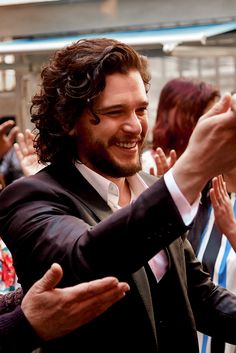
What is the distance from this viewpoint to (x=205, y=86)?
13.9 ft

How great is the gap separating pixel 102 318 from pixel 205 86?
2493 mm

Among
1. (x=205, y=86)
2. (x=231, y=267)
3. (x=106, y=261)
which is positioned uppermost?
(x=106, y=261)

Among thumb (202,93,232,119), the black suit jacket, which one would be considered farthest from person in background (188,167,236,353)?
thumb (202,93,232,119)

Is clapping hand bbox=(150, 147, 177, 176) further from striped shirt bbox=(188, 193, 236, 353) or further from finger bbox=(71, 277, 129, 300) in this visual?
finger bbox=(71, 277, 129, 300)

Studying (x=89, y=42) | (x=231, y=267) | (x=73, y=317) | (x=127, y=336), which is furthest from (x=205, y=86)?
(x=73, y=317)

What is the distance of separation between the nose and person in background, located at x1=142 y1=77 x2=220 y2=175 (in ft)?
6.72

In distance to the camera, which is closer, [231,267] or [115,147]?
[115,147]

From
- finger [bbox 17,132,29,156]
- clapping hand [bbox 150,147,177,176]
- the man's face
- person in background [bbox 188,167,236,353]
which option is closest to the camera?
the man's face

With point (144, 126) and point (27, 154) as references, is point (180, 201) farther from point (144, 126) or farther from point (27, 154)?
point (27, 154)

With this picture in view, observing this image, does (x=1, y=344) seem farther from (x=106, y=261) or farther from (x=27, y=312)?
(x=106, y=261)

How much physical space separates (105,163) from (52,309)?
1.90ft

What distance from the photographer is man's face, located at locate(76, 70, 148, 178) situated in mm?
2064

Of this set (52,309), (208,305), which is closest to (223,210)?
(208,305)

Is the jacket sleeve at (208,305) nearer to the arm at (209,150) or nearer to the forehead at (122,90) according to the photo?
the forehead at (122,90)
